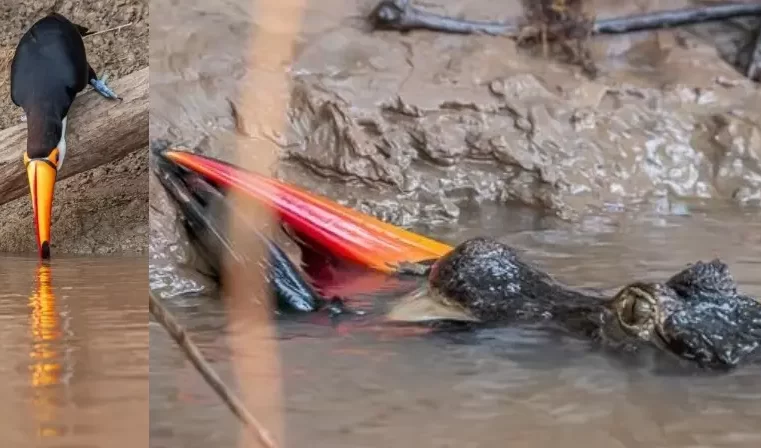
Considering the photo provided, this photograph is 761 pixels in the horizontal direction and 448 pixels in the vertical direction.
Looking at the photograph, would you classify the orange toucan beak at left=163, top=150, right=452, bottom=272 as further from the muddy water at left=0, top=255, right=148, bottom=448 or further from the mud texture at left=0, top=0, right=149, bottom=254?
the mud texture at left=0, top=0, right=149, bottom=254

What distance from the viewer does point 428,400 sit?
0.49 metres

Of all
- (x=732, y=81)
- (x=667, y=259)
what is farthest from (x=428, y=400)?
(x=732, y=81)

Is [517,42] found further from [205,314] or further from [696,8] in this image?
[205,314]

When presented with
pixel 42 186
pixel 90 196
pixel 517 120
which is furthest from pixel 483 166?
pixel 90 196

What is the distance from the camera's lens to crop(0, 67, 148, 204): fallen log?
67.8 inches

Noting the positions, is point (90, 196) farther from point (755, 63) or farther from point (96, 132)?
point (755, 63)

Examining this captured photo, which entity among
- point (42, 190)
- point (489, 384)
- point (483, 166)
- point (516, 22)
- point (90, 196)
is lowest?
point (90, 196)

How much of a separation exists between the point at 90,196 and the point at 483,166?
2198 millimetres

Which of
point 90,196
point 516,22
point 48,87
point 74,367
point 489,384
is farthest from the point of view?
point 90,196

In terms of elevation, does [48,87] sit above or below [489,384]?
above

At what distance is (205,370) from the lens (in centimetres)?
50

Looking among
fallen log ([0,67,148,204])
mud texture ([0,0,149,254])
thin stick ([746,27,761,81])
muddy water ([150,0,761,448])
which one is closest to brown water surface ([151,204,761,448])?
muddy water ([150,0,761,448])

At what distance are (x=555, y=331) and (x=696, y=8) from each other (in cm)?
29

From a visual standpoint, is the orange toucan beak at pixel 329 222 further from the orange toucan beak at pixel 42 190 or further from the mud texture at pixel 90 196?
the mud texture at pixel 90 196
